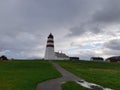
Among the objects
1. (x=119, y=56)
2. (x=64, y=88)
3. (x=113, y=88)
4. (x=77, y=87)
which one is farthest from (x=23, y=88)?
(x=119, y=56)

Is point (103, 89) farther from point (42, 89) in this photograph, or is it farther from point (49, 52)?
point (49, 52)

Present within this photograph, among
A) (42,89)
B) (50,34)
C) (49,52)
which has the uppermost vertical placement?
(50,34)

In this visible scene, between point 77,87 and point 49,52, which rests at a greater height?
point 49,52

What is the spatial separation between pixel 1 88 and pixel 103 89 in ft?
38.2

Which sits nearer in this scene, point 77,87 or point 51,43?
point 77,87

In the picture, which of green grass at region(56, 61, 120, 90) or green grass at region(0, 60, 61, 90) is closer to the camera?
green grass at region(0, 60, 61, 90)

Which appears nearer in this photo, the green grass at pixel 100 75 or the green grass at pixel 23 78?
the green grass at pixel 23 78

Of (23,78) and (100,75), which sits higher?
(100,75)

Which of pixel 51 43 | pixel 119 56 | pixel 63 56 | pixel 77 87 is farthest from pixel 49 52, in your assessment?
pixel 77 87

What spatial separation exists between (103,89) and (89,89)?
1.76 metres

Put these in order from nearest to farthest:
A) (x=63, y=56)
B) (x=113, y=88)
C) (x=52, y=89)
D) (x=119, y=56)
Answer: (x=52, y=89)
(x=113, y=88)
(x=63, y=56)
(x=119, y=56)

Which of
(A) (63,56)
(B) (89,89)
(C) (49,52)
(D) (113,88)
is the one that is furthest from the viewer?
(A) (63,56)

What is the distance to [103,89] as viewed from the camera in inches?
1210

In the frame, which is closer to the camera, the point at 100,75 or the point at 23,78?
the point at 23,78
